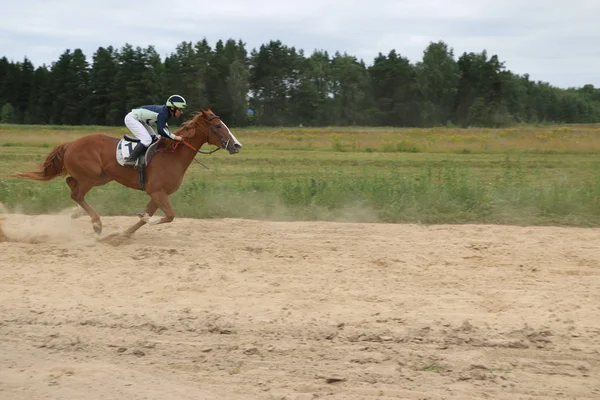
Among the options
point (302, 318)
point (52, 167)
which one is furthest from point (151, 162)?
point (302, 318)

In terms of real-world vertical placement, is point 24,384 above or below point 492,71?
below

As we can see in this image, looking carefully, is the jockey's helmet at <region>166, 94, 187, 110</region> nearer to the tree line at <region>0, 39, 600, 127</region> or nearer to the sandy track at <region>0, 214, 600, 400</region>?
the sandy track at <region>0, 214, 600, 400</region>

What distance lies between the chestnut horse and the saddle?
0.28ft

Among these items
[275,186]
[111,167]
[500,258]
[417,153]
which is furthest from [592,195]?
[417,153]

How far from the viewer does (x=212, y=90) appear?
55844mm

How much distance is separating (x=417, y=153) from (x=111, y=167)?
2253 centimetres

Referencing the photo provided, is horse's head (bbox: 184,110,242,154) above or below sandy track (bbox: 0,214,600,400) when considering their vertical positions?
above

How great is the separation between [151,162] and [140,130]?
650 mm

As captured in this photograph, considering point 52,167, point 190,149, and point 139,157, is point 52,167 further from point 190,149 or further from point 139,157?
point 190,149

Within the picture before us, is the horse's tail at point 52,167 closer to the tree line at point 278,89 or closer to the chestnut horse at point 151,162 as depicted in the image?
the chestnut horse at point 151,162

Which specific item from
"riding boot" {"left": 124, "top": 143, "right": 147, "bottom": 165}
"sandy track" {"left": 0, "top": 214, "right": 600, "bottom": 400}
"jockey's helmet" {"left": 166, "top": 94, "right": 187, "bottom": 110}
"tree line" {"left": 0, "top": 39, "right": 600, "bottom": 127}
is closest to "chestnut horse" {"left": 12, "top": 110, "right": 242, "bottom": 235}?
"riding boot" {"left": 124, "top": 143, "right": 147, "bottom": 165}

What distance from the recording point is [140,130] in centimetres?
1179

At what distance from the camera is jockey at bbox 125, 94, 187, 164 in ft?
37.6

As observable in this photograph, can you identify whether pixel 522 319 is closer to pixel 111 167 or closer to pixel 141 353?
pixel 141 353
